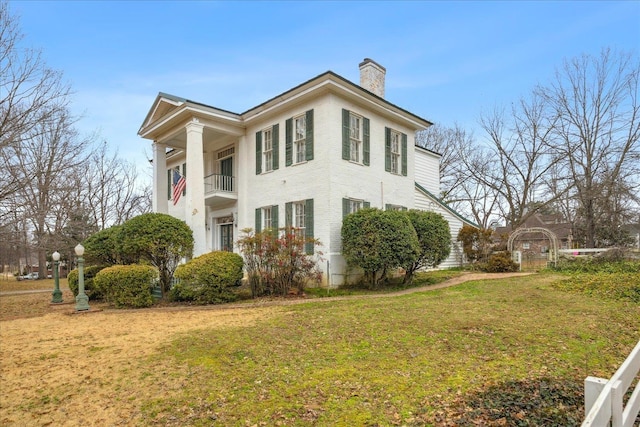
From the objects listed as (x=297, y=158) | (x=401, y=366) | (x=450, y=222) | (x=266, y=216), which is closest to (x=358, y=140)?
(x=297, y=158)

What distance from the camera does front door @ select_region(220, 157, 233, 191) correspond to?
15.9m

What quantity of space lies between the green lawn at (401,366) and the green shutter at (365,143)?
7095 millimetres

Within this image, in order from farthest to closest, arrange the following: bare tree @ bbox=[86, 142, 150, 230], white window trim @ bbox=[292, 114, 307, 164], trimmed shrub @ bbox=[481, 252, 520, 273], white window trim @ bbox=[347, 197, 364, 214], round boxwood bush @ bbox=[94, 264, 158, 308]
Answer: bare tree @ bbox=[86, 142, 150, 230]
trimmed shrub @ bbox=[481, 252, 520, 273]
white window trim @ bbox=[292, 114, 307, 164]
white window trim @ bbox=[347, 197, 364, 214]
round boxwood bush @ bbox=[94, 264, 158, 308]

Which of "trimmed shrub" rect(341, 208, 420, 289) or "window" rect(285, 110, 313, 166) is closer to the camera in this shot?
"trimmed shrub" rect(341, 208, 420, 289)

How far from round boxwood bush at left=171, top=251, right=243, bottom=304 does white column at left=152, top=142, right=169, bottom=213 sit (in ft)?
23.5

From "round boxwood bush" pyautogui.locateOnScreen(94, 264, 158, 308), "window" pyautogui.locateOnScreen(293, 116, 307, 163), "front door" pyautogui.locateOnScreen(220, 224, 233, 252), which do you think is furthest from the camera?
"front door" pyautogui.locateOnScreen(220, 224, 233, 252)

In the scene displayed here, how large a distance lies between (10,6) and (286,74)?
32.3ft

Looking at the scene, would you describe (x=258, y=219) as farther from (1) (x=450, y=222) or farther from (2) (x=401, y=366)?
(2) (x=401, y=366)

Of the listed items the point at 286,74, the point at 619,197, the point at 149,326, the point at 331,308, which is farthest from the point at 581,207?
the point at 149,326

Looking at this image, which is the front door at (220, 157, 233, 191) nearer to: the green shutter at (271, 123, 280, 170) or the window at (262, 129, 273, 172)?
the window at (262, 129, 273, 172)

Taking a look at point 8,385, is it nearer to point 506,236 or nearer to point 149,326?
point 149,326

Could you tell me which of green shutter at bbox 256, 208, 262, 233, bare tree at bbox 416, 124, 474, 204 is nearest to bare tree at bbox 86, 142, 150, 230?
green shutter at bbox 256, 208, 262, 233

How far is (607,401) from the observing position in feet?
6.38

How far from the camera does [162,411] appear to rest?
12.2 feet
